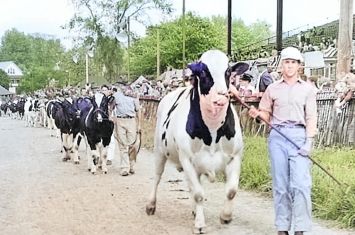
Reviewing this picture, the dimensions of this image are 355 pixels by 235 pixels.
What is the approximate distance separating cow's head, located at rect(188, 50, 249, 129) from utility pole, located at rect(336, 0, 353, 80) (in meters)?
10.1

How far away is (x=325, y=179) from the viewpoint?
1066 centimetres

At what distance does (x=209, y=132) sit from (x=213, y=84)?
65 cm

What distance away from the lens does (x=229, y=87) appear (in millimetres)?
8633

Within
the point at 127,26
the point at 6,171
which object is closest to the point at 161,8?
the point at 127,26

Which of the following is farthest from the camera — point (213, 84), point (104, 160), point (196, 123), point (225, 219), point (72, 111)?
point (72, 111)

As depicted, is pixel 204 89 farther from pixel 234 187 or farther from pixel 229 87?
pixel 234 187

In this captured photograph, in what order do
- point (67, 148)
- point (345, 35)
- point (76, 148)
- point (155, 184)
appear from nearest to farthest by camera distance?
point (155, 184) < point (345, 35) < point (76, 148) < point (67, 148)

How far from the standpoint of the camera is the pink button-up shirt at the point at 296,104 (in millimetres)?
7520

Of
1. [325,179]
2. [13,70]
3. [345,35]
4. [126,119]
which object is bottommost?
[325,179]

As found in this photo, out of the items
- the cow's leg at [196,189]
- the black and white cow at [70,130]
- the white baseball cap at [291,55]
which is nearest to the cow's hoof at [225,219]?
the cow's leg at [196,189]

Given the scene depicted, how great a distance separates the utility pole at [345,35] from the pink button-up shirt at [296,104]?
A: 1098 cm

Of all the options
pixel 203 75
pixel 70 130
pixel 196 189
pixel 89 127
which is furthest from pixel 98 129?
pixel 203 75

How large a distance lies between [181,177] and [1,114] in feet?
237

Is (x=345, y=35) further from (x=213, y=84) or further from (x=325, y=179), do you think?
(x=213, y=84)
